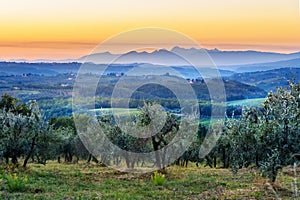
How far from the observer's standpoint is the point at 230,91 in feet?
368

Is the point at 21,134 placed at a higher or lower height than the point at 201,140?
higher

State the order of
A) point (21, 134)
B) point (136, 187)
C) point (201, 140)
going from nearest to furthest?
point (136, 187)
point (21, 134)
point (201, 140)

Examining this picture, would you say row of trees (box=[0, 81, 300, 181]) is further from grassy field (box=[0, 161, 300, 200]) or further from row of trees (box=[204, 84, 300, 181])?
grassy field (box=[0, 161, 300, 200])

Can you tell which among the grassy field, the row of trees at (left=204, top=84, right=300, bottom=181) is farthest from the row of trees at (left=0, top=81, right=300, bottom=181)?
the grassy field

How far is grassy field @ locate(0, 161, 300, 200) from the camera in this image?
19.7 metres

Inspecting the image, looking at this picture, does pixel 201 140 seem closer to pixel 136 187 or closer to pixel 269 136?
pixel 136 187

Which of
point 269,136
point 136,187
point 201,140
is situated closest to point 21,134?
point 136,187

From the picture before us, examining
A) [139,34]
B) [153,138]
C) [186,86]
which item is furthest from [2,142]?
[186,86]

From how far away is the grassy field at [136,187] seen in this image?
1972cm

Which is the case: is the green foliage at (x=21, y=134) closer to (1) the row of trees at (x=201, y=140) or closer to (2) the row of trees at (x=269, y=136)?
(1) the row of trees at (x=201, y=140)

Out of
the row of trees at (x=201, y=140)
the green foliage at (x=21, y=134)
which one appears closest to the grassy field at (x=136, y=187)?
the row of trees at (x=201, y=140)

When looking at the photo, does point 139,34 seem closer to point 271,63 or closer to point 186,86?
point 186,86

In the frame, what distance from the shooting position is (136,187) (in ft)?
77.8

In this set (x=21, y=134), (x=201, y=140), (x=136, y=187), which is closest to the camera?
(x=136, y=187)
